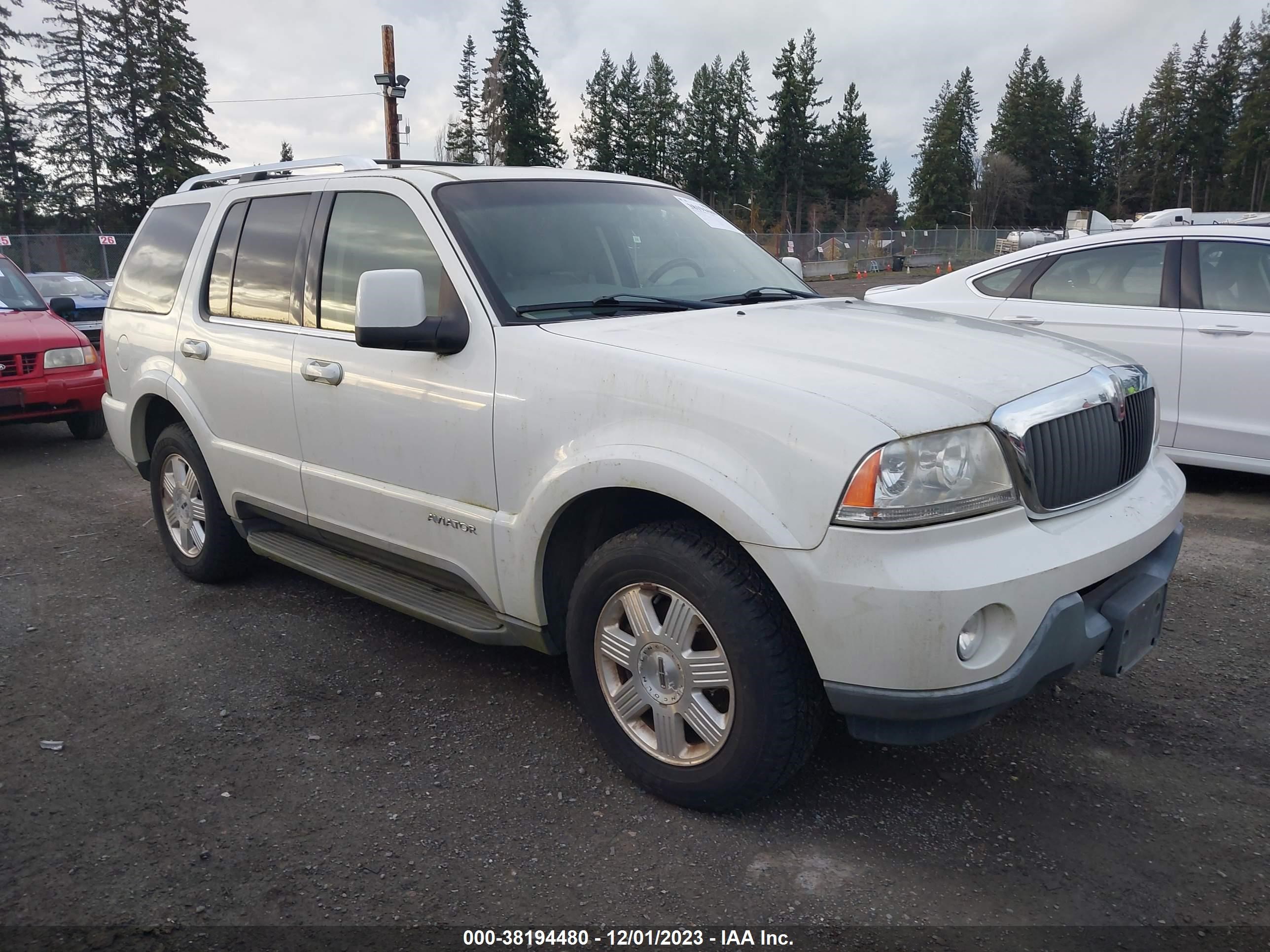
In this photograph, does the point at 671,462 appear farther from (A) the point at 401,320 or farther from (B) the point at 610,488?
(A) the point at 401,320

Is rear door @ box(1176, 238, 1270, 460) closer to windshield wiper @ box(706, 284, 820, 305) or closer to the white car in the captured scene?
the white car

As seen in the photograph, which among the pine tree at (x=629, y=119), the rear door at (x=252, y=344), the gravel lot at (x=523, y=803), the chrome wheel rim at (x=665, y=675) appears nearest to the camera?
the gravel lot at (x=523, y=803)

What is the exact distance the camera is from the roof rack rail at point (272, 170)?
4.18m

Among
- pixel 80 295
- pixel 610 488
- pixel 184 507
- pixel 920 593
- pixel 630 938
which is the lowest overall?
pixel 630 938

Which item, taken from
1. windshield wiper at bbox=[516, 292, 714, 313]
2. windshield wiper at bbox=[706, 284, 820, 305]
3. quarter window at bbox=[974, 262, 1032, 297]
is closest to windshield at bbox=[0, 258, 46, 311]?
windshield wiper at bbox=[516, 292, 714, 313]

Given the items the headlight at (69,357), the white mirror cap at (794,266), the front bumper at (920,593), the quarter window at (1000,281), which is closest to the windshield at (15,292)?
the headlight at (69,357)

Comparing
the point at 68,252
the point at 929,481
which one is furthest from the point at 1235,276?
the point at 68,252

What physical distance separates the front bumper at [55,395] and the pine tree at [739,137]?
8071 cm

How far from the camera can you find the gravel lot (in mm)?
2578

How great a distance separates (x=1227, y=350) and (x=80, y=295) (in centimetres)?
1383

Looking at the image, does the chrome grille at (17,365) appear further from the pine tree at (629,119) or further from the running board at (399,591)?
the pine tree at (629,119)

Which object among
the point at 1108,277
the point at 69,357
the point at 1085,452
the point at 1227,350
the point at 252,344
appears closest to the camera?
the point at 1085,452

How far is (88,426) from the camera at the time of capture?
9.20m

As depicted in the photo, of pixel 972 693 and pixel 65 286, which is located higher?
pixel 65 286
